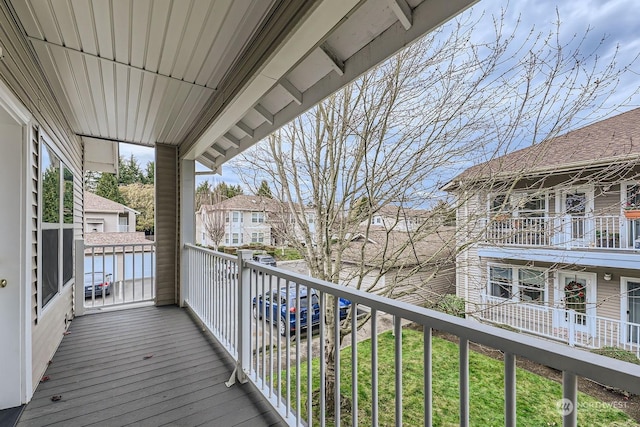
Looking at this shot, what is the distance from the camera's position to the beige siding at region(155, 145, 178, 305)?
15.2 ft

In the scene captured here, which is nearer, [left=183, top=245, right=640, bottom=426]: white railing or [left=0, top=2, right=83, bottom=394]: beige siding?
[left=183, top=245, right=640, bottom=426]: white railing

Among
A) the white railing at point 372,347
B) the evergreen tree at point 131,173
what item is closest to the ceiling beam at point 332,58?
the white railing at point 372,347

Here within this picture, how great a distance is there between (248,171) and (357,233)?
6.25 feet

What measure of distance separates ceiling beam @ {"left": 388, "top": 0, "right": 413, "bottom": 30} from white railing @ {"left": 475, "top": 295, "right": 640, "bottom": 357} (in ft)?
9.04

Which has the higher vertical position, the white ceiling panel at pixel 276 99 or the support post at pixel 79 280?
the white ceiling panel at pixel 276 99

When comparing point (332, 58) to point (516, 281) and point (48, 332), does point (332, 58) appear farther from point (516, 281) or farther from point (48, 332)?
point (48, 332)

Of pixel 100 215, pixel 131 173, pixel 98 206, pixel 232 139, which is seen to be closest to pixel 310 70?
pixel 232 139

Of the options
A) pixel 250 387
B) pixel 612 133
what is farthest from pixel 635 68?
pixel 250 387

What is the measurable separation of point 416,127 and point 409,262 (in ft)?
5.20

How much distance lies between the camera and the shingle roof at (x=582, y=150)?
104 inches

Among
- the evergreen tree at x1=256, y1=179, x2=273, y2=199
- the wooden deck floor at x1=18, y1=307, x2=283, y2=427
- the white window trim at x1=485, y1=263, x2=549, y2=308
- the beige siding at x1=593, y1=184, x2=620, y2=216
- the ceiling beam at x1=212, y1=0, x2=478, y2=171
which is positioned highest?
the ceiling beam at x1=212, y1=0, x2=478, y2=171

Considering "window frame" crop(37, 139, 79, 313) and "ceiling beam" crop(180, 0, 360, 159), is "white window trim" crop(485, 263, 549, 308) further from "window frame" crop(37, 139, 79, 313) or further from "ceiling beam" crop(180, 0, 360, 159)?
"window frame" crop(37, 139, 79, 313)

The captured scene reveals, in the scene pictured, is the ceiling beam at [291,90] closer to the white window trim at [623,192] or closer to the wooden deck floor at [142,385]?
the wooden deck floor at [142,385]

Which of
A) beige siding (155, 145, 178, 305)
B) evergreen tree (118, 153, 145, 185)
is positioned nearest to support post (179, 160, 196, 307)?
beige siding (155, 145, 178, 305)
